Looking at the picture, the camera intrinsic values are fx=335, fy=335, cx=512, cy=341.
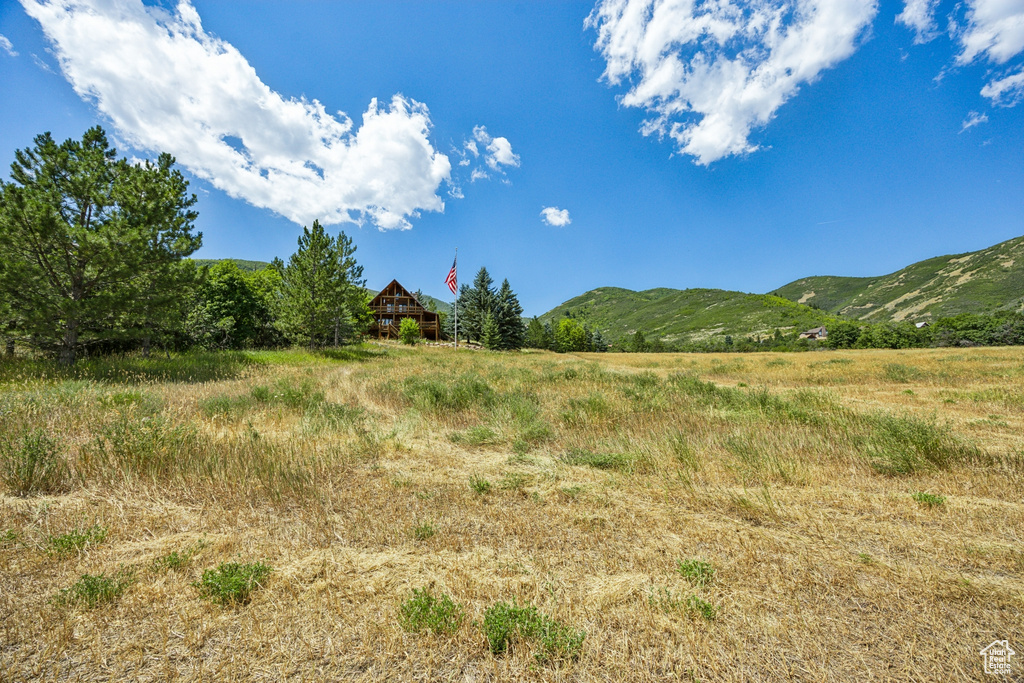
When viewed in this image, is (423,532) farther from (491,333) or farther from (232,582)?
(491,333)

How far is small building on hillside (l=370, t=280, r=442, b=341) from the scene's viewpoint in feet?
171

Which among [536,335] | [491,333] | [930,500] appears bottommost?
[930,500]

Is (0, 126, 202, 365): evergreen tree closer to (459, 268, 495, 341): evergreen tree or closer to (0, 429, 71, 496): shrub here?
(0, 429, 71, 496): shrub

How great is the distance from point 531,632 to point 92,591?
11.4ft

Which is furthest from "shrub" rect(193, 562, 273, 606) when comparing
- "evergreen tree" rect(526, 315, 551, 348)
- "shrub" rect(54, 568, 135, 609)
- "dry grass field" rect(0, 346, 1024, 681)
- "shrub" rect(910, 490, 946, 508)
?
"evergreen tree" rect(526, 315, 551, 348)

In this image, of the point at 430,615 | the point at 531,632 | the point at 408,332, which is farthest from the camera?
the point at 408,332

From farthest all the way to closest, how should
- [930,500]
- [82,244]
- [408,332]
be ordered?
[408,332] → [82,244] → [930,500]

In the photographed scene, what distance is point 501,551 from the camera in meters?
3.36

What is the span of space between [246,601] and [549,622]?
96.8 inches

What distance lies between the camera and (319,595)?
278 cm

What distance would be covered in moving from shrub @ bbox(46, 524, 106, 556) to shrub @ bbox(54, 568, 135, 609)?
80 cm

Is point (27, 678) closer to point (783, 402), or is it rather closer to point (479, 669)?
point (479, 669)

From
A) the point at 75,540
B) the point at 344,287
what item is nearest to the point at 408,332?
the point at 344,287

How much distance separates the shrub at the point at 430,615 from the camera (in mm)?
2428
